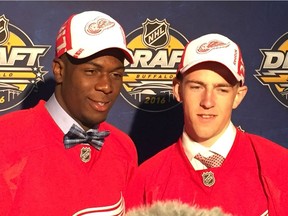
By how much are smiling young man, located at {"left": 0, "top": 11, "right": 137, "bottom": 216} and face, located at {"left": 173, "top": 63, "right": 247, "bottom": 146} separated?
0.26m

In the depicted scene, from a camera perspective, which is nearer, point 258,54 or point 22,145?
point 22,145

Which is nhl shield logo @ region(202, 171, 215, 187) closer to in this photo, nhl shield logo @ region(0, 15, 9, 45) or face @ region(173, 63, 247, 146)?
face @ region(173, 63, 247, 146)

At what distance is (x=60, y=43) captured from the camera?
6.32ft

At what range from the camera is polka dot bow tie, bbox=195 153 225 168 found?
6.91ft

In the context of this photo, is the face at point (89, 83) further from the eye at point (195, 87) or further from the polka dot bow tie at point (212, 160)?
the polka dot bow tie at point (212, 160)

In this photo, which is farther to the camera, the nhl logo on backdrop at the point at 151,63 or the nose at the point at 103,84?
the nhl logo on backdrop at the point at 151,63

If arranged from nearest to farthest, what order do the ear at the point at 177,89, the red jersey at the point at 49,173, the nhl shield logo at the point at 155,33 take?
1. the red jersey at the point at 49,173
2. the ear at the point at 177,89
3. the nhl shield logo at the point at 155,33

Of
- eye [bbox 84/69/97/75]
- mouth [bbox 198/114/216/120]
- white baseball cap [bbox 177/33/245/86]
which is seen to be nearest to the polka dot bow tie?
mouth [bbox 198/114/216/120]

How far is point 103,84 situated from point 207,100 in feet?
1.24

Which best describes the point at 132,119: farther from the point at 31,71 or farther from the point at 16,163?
the point at 16,163

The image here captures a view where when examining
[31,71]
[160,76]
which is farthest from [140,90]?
[31,71]

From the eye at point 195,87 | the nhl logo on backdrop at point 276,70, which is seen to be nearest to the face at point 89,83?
the eye at point 195,87

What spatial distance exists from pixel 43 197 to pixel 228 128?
0.71 meters

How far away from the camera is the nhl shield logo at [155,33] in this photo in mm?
2596
